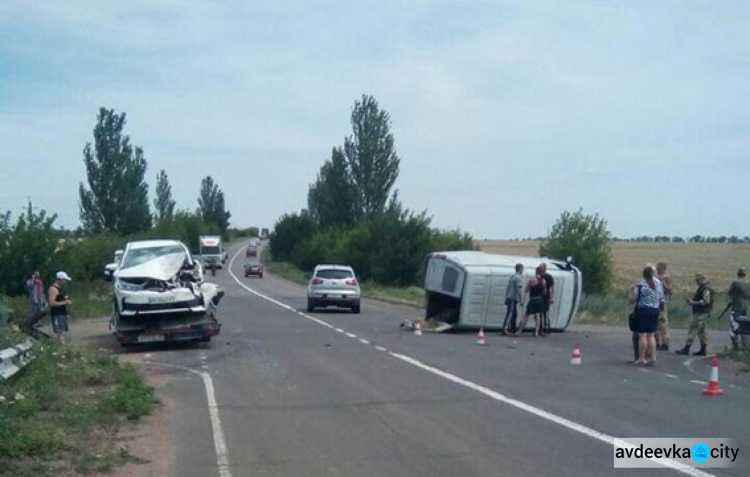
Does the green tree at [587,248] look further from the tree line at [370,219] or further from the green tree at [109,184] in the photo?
the green tree at [109,184]

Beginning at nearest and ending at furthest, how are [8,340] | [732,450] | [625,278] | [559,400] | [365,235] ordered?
1. [732,450]
2. [559,400]
3. [8,340]
4. [365,235]
5. [625,278]

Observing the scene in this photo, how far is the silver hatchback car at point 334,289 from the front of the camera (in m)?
39.4

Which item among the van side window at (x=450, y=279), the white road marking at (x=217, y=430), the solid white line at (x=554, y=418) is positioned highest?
the van side window at (x=450, y=279)

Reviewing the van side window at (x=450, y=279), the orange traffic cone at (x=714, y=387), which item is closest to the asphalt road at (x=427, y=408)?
the orange traffic cone at (x=714, y=387)

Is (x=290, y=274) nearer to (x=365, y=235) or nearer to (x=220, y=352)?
(x=365, y=235)

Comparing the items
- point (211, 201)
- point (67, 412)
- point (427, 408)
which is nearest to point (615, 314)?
point (427, 408)

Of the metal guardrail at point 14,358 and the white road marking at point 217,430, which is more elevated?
the metal guardrail at point 14,358

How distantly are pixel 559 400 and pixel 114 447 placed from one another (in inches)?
244

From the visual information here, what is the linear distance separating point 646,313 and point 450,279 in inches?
417

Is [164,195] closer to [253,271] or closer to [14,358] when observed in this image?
[253,271]

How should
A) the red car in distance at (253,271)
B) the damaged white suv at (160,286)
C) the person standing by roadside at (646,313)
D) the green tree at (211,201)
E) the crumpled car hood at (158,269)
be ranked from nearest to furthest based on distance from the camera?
the person standing by roadside at (646,313) → the damaged white suv at (160,286) → the crumpled car hood at (158,269) → the red car in distance at (253,271) → the green tree at (211,201)

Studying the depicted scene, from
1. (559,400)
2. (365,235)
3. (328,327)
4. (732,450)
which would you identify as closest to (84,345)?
(328,327)

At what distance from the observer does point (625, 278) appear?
78312mm

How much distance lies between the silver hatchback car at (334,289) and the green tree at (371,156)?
36.5 meters
